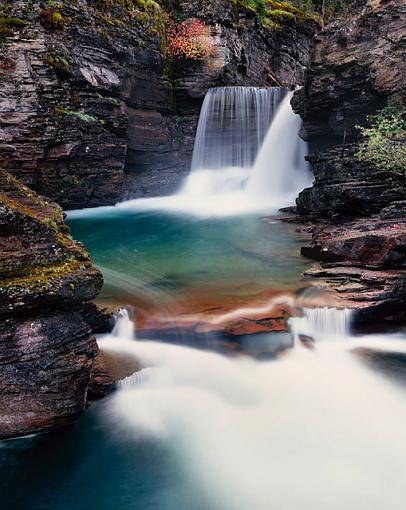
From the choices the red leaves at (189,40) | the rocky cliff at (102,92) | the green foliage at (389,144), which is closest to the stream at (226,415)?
the green foliage at (389,144)

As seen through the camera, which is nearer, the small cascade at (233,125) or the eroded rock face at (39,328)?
the eroded rock face at (39,328)

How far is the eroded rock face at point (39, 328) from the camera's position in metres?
4.19

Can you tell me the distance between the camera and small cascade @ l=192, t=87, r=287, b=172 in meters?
20.1

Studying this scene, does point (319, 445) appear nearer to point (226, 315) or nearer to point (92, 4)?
point (226, 315)

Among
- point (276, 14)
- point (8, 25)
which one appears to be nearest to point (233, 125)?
point (8, 25)

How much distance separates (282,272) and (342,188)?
4346mm

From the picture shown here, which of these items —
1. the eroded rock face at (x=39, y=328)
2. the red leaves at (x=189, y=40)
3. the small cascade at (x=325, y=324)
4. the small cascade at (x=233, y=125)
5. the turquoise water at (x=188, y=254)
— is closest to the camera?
the eroded rock face at (x=39, y=328)

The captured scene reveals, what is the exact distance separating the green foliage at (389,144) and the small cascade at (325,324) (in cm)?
585

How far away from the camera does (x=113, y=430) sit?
15.9ft

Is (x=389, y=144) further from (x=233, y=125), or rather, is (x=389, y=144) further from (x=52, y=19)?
(x=52, y=19)

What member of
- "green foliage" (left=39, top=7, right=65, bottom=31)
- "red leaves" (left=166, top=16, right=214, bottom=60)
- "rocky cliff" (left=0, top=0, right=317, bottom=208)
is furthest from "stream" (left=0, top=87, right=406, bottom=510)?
"red leaves" (left=166, top=16, right=214, bottom=60)

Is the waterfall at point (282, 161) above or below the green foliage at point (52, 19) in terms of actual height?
below

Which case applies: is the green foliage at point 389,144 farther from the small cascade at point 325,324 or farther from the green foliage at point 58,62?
the green foliage at point 58,62

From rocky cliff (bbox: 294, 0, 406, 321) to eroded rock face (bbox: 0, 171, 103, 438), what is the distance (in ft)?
14.3
